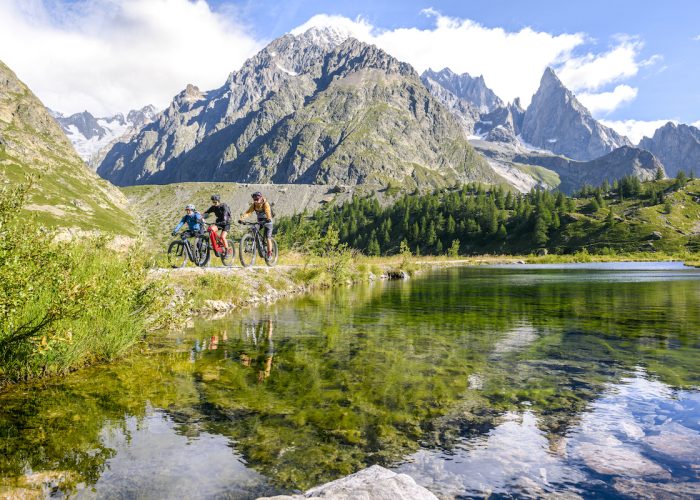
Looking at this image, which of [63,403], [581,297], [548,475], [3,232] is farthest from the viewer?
[581,297]

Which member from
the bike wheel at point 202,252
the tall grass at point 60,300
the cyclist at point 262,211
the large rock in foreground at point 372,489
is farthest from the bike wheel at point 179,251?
the large rock in foreground at point 372,489

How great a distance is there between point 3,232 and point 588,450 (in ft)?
28.2

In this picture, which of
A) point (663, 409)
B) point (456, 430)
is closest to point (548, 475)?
point (456, 430)

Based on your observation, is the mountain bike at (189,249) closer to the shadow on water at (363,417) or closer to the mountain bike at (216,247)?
the mountain bike at (216,247)

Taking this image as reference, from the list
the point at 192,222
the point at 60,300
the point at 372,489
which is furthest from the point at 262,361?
the point at 192,222

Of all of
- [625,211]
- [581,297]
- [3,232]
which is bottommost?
[581,297]

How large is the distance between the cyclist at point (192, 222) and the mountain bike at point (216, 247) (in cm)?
44

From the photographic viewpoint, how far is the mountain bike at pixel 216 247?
21359 mm

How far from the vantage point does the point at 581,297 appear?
27578mm

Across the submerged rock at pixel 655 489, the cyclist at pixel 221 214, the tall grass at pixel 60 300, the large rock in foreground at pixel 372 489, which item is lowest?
the submerged rock at pixel 655 489

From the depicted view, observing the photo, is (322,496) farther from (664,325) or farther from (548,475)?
(664,325)

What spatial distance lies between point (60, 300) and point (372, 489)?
19.1 ft

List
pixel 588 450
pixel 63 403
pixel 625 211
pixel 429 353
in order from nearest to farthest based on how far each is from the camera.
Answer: pixel 588 450
pixel 63 403
pixel 429 353
pixel 625 211

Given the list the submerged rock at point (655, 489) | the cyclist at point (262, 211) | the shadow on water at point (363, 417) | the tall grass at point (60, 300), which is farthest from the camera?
the cyclist at point (262, 211)
